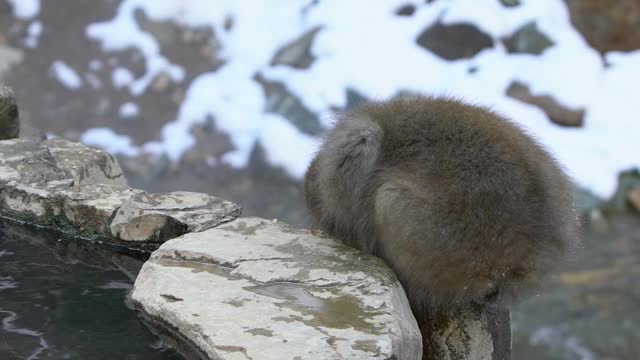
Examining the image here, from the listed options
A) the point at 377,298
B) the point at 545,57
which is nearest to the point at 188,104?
the point at 545,57

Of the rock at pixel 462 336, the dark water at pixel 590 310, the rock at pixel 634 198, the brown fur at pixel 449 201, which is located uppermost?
the brown fur at pixel 449 201

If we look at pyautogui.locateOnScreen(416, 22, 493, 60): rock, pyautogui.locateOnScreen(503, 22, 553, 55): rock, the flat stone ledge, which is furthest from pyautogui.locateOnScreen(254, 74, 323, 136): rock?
the flat stone ledge

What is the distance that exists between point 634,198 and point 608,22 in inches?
58.3

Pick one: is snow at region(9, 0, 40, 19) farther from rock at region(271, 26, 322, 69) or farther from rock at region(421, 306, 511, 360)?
rock at region(421, 306, 511, 360)

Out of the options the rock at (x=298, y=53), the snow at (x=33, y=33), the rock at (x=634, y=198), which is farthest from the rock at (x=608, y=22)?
the snow at (x=33, y=33)

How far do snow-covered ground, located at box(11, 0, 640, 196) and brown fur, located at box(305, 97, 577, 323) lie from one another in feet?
9.83

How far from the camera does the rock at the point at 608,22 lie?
6.07 meters

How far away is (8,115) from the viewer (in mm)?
3309

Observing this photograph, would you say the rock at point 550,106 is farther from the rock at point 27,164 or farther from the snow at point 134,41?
the rock at point 27,164

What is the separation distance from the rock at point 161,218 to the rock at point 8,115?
0.83 m

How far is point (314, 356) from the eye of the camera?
1.83 m

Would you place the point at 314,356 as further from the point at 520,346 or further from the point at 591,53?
the point at 591,53

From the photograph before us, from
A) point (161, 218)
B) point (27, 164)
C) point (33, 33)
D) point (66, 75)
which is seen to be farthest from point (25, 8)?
point (161, 218)

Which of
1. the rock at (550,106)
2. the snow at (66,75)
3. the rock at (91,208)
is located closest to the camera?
the rock at (91,208)
